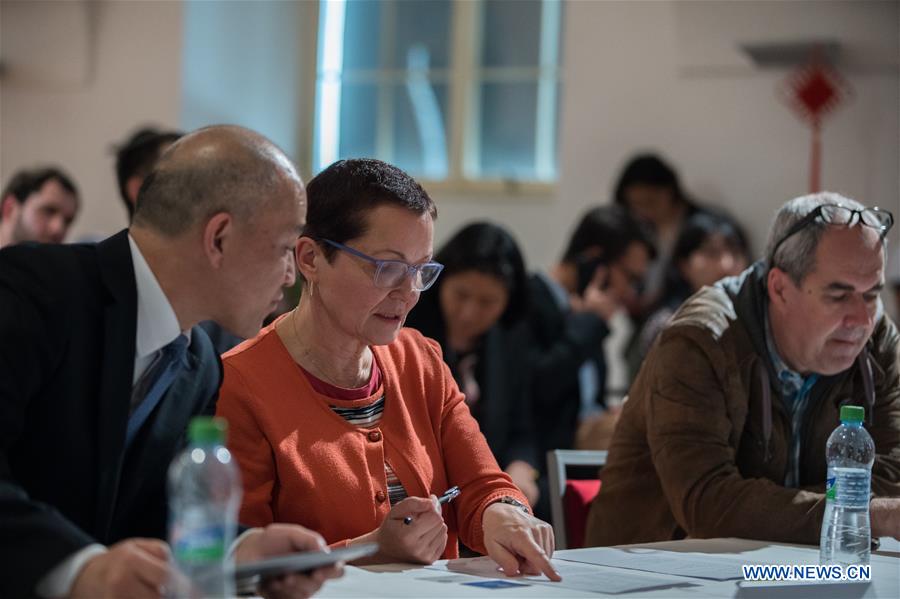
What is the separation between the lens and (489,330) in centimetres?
409

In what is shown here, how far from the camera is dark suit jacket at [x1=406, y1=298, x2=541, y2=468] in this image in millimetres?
4066

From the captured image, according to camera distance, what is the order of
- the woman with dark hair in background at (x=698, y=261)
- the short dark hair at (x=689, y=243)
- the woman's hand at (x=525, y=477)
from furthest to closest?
the short dark hair at (x=689, y=243)
the woman with dark hair in background at (x=698, y=261)
the woman's hand at (x=525, y=477)

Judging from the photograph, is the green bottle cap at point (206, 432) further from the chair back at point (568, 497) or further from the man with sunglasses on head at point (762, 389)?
the chair back at point (568, 497)

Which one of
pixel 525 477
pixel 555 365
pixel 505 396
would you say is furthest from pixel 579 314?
pixel 525 477

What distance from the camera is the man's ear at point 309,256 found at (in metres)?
2.25

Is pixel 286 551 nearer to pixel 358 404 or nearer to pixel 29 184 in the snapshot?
pixel 358 404

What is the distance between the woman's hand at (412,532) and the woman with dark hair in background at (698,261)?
130 inches

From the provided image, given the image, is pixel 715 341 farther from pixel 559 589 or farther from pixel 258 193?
pixel 258 193

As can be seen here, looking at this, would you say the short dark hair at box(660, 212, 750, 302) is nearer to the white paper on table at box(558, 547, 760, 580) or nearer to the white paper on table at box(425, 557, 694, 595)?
the white paper on table at box(558, 547, 760, 580)

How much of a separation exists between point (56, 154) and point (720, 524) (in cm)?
595

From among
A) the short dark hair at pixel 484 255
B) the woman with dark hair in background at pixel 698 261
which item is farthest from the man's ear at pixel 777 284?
the woman with dark hair in background at pixel 698 261

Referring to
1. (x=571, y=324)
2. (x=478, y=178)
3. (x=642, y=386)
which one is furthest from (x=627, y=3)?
(x=642, y=386)

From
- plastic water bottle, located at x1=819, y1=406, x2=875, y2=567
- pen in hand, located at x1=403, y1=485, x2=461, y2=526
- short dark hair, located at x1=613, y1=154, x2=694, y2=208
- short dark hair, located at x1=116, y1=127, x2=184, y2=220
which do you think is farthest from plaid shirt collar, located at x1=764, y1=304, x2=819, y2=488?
short dark hair, located at x1=613, y1=154, x2=694, y2=208

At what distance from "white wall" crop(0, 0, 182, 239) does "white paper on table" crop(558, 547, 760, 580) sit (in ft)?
18.1
